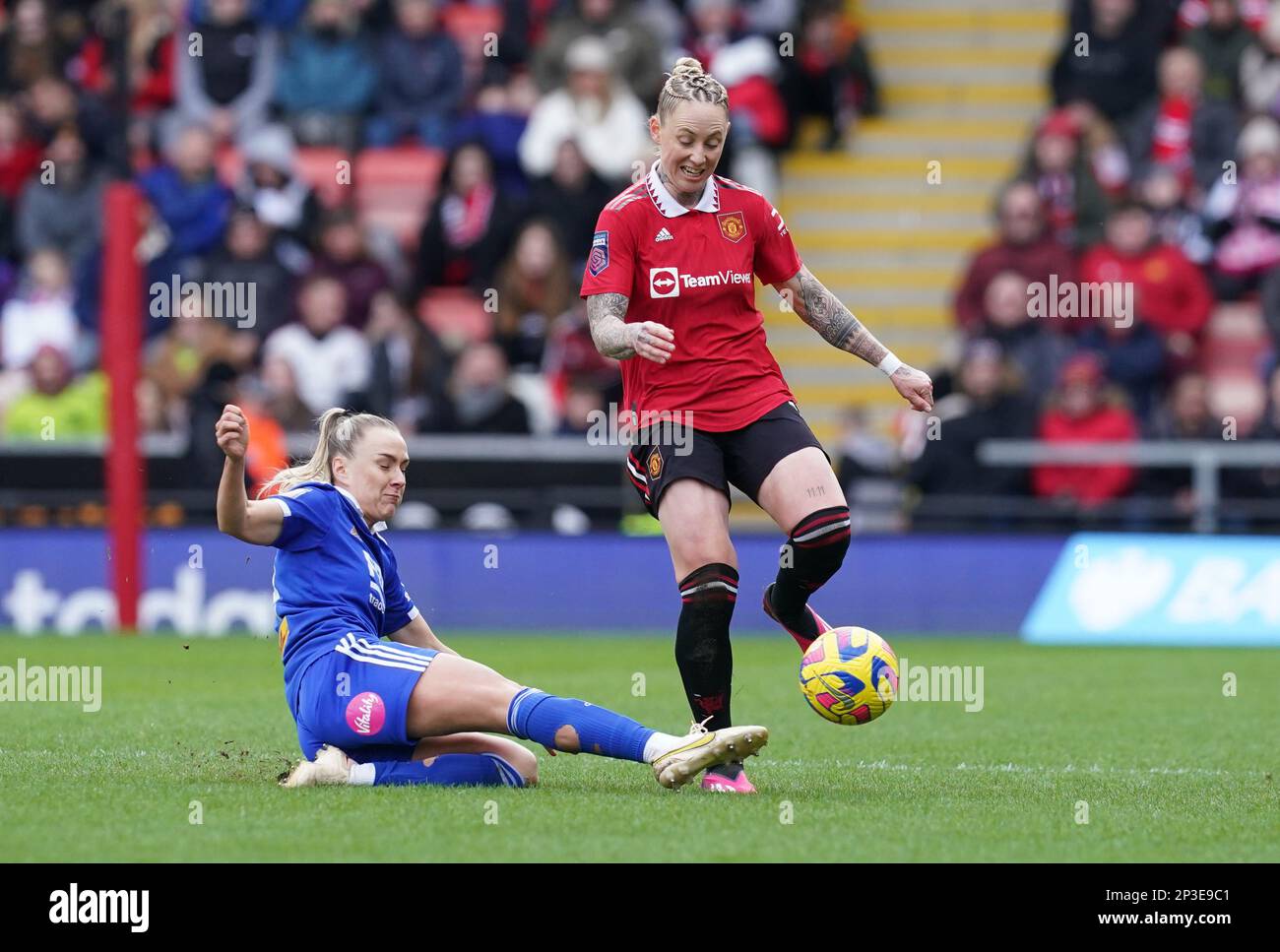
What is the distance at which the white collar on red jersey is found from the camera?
295 inches

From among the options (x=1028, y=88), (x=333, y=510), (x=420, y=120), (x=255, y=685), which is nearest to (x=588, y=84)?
(x=420, y=120)

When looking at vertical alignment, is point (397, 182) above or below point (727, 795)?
above

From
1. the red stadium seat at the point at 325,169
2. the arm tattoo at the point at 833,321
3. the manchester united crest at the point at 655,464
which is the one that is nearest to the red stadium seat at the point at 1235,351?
the red stadium seat at the point at 325,169

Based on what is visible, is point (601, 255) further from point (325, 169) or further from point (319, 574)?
point (325, 169)

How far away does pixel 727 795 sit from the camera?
7031mm

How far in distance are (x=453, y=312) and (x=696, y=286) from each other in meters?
10.5

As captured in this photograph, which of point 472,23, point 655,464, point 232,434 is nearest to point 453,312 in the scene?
point 472,23

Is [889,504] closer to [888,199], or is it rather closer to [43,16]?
[888,199]

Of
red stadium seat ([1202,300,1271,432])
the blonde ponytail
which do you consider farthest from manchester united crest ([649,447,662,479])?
red stadium seat ([1202,300,1271,432])

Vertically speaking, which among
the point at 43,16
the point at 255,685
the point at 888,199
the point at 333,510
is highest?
the point at 43,16

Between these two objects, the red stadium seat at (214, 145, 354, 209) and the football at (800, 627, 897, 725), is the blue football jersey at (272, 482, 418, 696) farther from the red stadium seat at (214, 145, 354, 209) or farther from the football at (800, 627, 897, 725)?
the red stadium seat at (214, 145, 354, 209)

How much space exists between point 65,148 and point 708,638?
12633mm

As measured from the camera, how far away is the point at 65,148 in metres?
18.4

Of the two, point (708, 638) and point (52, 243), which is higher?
point (52, 243)
